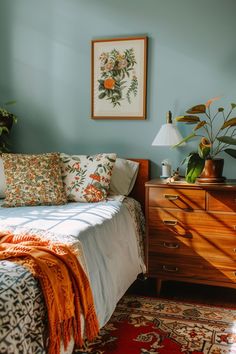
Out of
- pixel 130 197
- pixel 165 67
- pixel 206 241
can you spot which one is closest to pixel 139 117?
pixel 165 67

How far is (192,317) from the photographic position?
2553 mm

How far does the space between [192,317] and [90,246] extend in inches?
35.1

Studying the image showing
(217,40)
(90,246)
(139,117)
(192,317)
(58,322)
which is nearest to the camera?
(58,322)

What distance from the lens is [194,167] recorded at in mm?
2764

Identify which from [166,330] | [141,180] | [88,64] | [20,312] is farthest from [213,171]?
[20,312]

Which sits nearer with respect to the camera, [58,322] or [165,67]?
[58,322]

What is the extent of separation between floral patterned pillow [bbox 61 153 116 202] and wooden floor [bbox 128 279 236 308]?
2.51 ft

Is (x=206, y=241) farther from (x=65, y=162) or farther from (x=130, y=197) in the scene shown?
(x=65, y=162)

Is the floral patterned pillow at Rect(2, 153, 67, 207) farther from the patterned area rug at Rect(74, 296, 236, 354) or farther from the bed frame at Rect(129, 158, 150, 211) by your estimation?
the patterned area rug at Rect(74, 296, 236, 354)

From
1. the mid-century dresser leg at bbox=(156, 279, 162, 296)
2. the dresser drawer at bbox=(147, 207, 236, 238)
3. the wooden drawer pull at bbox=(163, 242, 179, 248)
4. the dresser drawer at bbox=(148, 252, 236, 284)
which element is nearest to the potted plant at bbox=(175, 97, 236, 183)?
the dresser drawer at bbox=(147, 207, 236, 238)

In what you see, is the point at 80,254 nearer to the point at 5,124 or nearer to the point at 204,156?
the point at 204,156

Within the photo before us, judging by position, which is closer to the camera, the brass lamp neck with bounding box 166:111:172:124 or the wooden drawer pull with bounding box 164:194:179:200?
the wooden drawer pull with bounding box 164:194:179:200

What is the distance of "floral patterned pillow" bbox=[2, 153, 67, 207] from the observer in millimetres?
2889

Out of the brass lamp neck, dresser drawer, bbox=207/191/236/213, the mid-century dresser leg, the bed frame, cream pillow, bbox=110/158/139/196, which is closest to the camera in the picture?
dresser drawer, bbox=207/191/236/213
